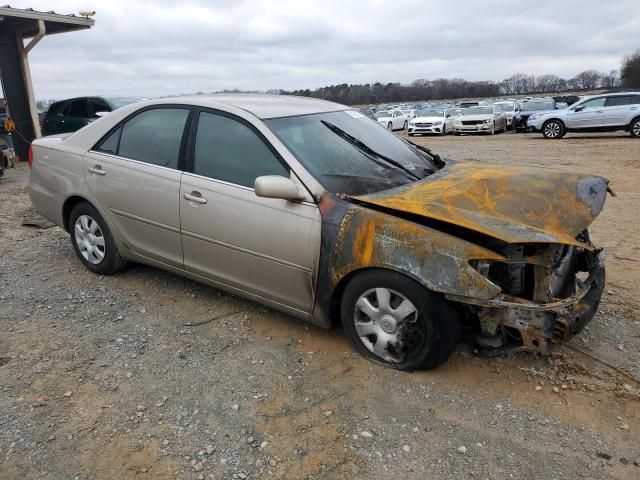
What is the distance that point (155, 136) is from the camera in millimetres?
3973

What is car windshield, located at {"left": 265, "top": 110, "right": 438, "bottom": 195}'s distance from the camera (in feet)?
10.8

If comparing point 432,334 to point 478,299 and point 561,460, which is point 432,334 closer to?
Answer: point 478,299

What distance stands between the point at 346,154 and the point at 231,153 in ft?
2.59

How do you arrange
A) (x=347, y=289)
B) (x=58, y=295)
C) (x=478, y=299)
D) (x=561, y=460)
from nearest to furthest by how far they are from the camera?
(x=561, y=460) < (x=478, y=299) < (x=347, y=289) < (x=58, y=295)

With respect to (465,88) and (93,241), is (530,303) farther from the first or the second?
(465,88)

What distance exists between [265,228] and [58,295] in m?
2.13

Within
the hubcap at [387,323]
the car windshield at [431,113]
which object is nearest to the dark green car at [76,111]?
the hubcap at [387,323]

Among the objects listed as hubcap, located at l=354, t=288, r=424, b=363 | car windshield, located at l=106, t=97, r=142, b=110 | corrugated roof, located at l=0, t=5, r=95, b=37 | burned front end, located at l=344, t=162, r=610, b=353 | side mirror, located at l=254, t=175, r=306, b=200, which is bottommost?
hubcap, located at l=354, t=288, r=424, b=363

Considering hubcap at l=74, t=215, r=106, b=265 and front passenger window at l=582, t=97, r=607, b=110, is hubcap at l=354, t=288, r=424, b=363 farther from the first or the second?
front passenger window at l=582, t=97, r=607, b=110

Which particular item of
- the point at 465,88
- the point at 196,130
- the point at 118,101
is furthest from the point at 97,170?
the point at 465,88

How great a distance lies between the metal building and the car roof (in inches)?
379

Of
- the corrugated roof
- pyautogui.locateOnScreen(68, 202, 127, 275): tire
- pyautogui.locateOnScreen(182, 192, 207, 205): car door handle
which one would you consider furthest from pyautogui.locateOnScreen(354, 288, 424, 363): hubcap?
the corrugated roof

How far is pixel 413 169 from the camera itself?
376cm

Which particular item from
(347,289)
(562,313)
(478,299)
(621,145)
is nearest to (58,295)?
(347,289)
